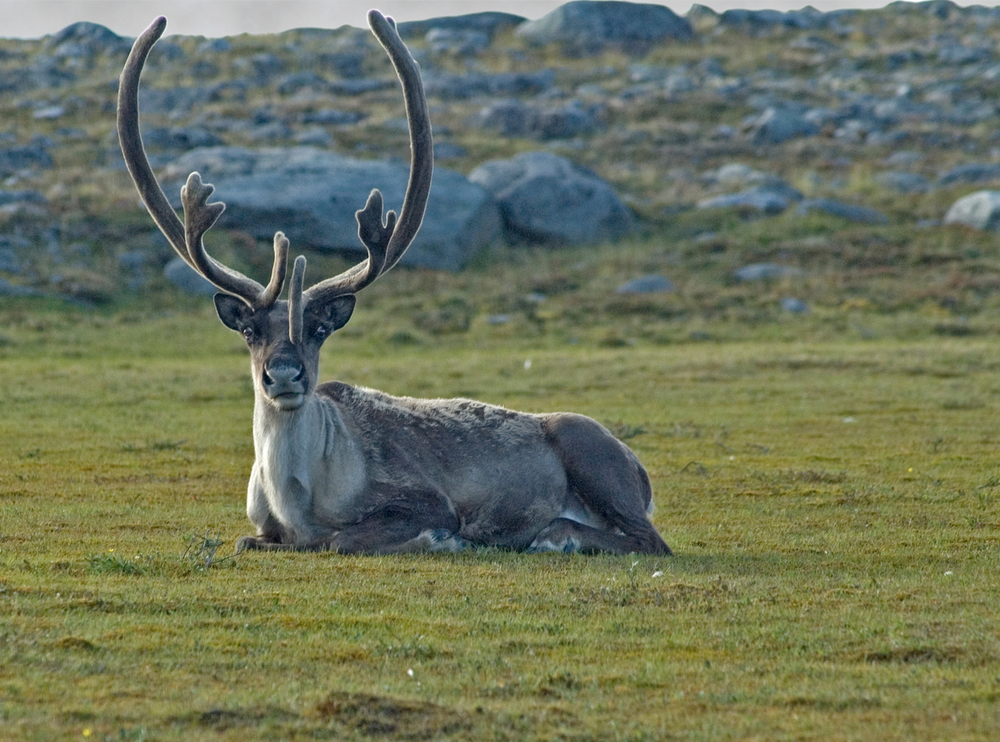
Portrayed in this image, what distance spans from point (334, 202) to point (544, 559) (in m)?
32.5

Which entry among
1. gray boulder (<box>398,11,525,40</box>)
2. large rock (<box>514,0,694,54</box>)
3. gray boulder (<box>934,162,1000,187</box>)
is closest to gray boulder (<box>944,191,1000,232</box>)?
gray boulder (<box>934,162,1000,187</box>)

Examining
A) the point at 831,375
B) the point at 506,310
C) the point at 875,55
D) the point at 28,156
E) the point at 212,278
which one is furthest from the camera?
the point at 875,55

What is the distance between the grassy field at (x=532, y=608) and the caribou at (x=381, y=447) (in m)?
0.60

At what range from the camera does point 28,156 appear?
5359cm

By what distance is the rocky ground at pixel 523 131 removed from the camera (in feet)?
139

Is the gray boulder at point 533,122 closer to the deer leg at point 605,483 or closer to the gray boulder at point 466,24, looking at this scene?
the gray boulder at point 466,24

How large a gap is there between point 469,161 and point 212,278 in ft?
148

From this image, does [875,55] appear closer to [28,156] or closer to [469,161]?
[469,161]

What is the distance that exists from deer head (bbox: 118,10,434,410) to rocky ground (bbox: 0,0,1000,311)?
80.5 ft

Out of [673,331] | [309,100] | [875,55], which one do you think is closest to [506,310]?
[673,331]

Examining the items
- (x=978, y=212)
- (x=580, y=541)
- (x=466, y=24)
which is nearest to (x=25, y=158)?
(x=978, y=212)

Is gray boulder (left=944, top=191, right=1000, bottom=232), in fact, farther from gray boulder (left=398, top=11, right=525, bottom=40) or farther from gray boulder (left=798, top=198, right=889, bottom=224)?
gray boulder (left=398, top=11, right=525, bottom=40)

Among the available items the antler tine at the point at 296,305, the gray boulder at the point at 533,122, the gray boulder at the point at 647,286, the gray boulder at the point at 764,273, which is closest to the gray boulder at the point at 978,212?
the gray boulder at the point at 764,273

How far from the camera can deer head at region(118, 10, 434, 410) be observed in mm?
10805
